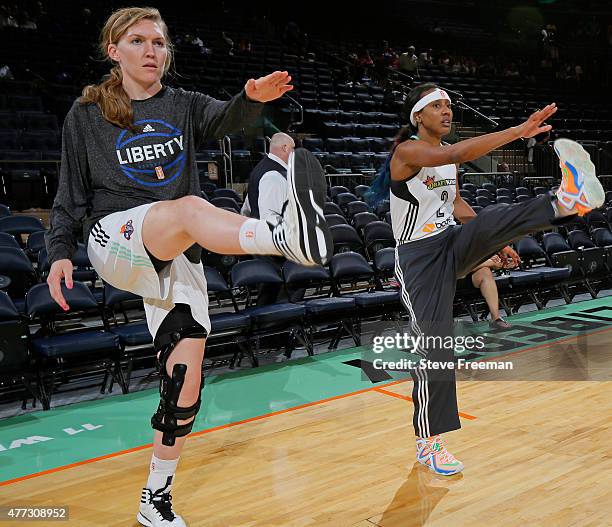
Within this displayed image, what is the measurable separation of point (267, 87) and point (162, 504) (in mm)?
1553

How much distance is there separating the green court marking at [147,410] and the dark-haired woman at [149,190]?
1162 millimetres

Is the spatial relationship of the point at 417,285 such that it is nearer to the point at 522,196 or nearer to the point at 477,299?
the point at 477,299

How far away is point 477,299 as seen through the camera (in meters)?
6.49

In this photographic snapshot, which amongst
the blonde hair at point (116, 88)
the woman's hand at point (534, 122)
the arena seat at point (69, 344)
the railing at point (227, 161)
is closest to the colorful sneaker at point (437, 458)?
the woman's hand at point (534, 122)

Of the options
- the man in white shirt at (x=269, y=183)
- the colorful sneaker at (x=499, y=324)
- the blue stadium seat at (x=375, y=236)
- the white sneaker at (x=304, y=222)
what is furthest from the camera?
the blue stadium seat at (x=375, y=236)

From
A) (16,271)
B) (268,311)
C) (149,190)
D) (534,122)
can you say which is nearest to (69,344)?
(16,271)

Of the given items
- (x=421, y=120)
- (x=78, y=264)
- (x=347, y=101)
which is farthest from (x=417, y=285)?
(x=347, y=101)

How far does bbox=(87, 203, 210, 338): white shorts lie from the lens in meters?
2.06

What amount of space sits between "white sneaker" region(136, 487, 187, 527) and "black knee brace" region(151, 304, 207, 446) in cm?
22

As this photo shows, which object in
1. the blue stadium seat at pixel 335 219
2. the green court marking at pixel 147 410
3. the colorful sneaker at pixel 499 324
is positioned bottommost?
the colorful sneaker at pixel 499 324

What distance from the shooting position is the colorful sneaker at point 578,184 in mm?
2059

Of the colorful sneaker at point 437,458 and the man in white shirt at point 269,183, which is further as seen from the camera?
the man in white shirt at point 269,183

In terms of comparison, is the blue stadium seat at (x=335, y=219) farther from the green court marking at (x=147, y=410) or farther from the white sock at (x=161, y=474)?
the white sock at (x=161, y=474)

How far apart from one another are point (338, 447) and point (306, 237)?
5.82 feet
